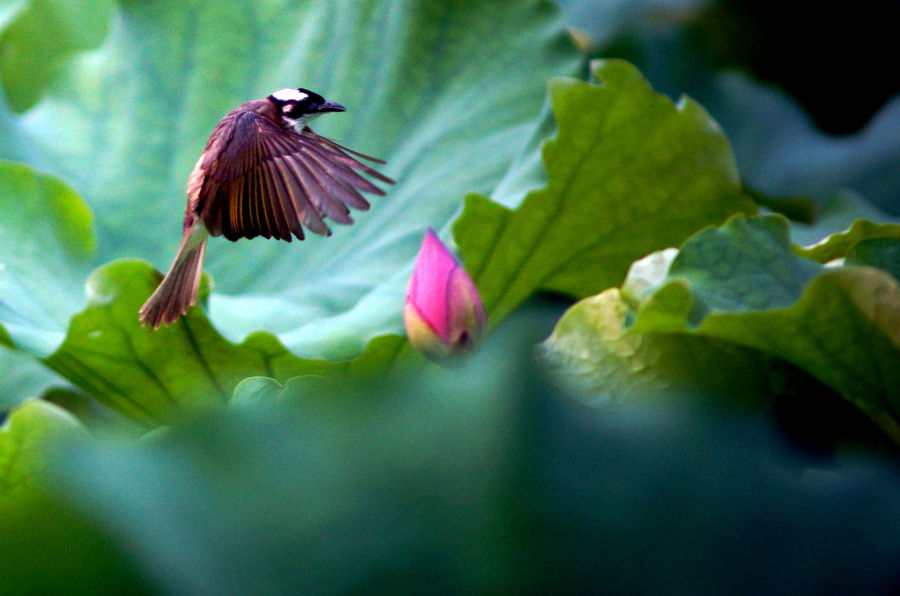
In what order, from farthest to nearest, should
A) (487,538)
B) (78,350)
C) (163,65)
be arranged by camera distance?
(163,65), (78,350), (487,538)

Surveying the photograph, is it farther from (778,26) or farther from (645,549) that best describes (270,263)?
(645,549)

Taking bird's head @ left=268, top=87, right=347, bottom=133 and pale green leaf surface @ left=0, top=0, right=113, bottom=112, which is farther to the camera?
pale green leaf surface @ left=0, top=0, right=113, bottom=112

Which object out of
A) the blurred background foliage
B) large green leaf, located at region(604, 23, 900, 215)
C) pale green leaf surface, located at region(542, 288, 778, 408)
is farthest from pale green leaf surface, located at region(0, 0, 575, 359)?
the blurred background foliage

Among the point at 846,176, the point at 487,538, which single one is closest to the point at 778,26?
the point at 846,176

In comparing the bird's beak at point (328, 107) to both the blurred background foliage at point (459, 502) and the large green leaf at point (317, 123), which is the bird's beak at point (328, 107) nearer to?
the large green leaf at point (317, 123)

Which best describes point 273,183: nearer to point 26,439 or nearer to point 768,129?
point 26,439

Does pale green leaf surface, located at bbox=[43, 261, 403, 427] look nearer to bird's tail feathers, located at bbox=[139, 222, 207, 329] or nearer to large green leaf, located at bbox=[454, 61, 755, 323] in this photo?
bird's tail feathers, located at bbox=[139, 222, 207, 329]
